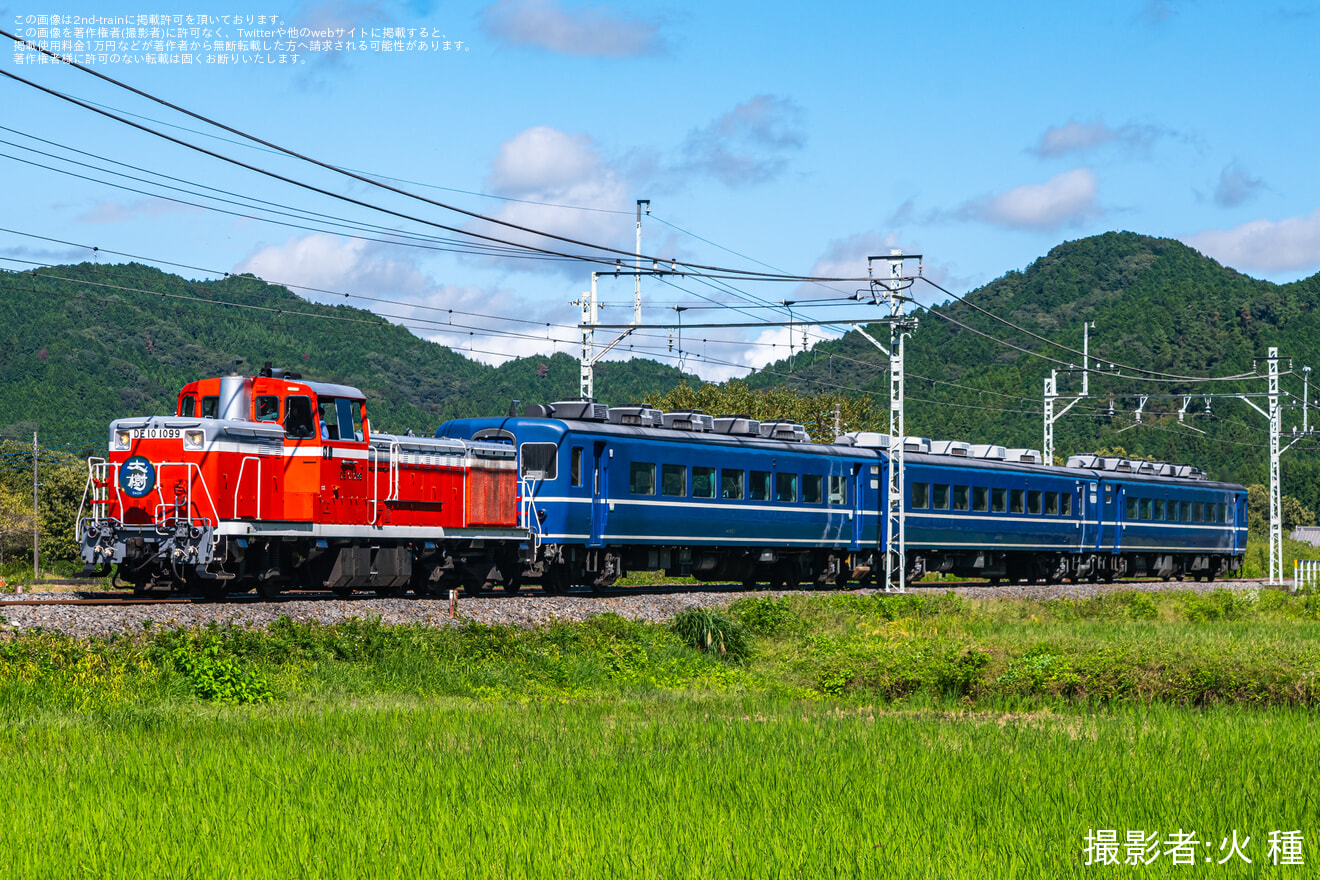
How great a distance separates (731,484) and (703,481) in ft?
3.57

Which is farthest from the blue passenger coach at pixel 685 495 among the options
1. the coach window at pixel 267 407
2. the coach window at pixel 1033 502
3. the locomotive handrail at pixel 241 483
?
the coach window at pixel 1033 502

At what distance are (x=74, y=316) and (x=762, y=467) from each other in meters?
103

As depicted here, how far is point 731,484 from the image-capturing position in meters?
33.5

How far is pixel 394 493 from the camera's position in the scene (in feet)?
85.1

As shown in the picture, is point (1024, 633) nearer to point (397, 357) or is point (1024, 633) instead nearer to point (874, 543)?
point (874, 543)

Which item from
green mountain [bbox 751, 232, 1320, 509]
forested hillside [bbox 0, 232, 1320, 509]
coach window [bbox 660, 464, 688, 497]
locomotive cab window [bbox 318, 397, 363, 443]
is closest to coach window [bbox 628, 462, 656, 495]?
coach window [bbox 660, 464, 688, 497]

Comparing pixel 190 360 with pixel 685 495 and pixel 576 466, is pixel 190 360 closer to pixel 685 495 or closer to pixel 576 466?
pixel 685 495

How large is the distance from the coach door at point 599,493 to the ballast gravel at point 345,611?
61.4 inches

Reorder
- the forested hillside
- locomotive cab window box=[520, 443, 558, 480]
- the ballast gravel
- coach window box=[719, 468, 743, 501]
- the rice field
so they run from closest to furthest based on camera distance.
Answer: the rice field
the ballast gravel
locomotive cab window box=[520, 443, 558, 480]
coach window box=[719, 468, 743, 501]
the forested hillside

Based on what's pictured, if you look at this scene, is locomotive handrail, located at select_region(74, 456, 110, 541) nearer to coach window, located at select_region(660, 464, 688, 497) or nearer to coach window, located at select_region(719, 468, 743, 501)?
coach window, located at select_region(660, 464, 688, 497)

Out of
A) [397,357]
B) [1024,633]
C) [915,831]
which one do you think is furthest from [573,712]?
[397,357]

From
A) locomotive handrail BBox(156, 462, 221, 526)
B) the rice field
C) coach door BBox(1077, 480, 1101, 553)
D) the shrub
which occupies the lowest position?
the shrub

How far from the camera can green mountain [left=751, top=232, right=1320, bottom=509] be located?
109250 millimetres

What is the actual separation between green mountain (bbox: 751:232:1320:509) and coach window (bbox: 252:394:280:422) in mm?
76413
